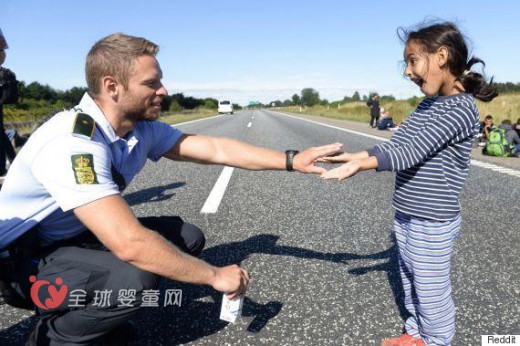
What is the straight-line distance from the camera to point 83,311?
1.81 m

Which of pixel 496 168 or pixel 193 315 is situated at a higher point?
pixel 496 168

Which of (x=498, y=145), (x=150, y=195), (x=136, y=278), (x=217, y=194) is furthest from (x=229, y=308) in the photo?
(x=498, y=145)

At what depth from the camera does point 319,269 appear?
289 cm

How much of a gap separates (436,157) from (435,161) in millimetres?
21

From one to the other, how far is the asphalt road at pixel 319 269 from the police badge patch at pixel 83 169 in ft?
3.36

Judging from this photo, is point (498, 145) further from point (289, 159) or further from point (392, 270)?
point (289, 159)

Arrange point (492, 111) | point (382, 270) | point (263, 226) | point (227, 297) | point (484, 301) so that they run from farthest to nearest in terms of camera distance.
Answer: point (492, 111), point (263, 226), point (382, 270), point (484, 301), point (227, 297)

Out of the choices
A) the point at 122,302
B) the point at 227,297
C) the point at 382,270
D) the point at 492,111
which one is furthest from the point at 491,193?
the point at 492,111

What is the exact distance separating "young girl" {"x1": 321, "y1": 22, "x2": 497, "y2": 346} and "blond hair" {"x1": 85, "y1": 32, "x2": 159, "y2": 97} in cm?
117

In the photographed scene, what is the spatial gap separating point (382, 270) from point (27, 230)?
239cm

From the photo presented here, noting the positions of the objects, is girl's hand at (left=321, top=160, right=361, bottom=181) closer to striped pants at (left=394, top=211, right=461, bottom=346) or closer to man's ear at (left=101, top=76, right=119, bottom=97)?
striped pants at (left=394, top=211, right=461, bottom=346)

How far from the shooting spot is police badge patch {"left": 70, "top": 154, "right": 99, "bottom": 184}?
5.36 ft

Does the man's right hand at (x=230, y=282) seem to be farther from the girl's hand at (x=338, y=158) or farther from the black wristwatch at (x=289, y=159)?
the black wristwatch at (x=289, y=159)

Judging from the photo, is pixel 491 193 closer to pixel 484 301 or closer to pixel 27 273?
pixel 484 301
